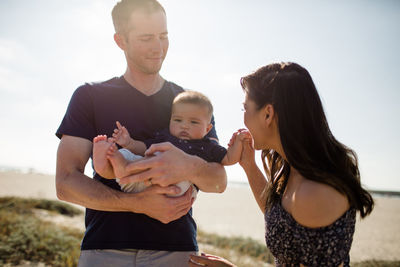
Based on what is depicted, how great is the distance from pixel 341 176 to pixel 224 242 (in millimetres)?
10041

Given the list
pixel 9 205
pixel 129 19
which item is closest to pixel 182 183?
pixel 129 19

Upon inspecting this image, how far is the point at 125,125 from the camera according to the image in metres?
3.06

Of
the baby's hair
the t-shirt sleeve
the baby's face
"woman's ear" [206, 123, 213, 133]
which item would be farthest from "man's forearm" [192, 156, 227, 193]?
the t-shirt sleeve

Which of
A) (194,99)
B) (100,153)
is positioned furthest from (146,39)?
(100,153)

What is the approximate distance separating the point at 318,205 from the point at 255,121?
0.83m

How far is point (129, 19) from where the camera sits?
3154 mm

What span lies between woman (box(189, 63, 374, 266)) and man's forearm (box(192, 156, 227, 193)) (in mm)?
404

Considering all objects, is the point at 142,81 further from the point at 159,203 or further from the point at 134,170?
the point at 159,203

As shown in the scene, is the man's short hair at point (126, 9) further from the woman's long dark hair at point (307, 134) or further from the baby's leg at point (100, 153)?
the woman's long dark hair at point (307, 134)

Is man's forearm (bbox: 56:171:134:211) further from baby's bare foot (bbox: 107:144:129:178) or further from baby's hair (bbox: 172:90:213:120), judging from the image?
baby's hair (bbox: 172:90:213:120)

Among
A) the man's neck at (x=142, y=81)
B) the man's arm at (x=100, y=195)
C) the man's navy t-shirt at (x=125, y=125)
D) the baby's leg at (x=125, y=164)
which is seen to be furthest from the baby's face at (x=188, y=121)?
the man's arm at (x=100, y=195)

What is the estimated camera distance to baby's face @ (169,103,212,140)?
3162 millimetres

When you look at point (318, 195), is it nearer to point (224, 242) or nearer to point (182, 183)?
point (182, 183)

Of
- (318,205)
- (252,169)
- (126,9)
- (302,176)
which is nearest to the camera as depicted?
(318,205)
